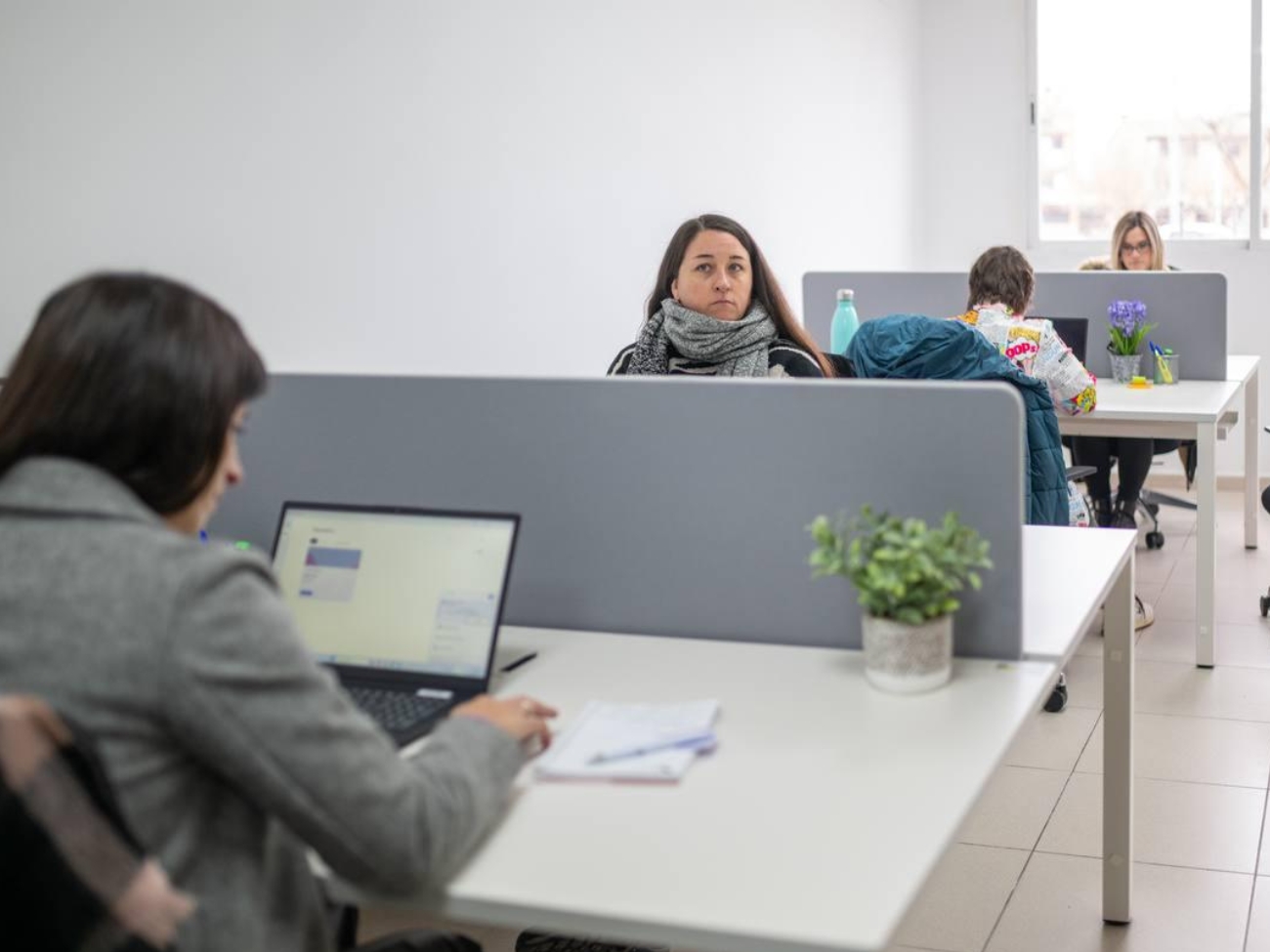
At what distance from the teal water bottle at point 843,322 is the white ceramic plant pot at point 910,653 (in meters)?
2.99

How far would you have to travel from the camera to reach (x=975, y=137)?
700 cm

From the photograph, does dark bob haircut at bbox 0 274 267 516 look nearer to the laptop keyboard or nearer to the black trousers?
the laptop keyboard

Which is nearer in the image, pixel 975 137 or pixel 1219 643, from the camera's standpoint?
pixel 1219 643

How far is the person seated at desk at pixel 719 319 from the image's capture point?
10.8ft

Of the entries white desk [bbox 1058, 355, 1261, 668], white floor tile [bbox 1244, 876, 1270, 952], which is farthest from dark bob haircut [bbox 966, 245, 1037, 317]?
white floor tile [bbox 1244, 876, 1270, 952]

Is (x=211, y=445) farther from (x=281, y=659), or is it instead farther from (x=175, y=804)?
(x=175, y=804)

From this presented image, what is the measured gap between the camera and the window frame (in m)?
6.43

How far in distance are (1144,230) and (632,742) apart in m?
4.69

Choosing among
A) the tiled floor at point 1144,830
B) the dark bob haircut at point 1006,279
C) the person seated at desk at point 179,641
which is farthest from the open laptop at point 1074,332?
the person seated at desk at point 179,641

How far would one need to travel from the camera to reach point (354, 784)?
125 cm

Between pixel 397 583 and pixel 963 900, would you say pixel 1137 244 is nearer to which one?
pixel 963 900

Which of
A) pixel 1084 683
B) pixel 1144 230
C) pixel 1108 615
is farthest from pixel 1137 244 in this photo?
pixel 1108 615

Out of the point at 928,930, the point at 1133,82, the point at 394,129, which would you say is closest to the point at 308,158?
the point at 394,129

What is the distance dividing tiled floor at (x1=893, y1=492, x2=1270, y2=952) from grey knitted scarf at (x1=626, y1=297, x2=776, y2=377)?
1.06 meters
